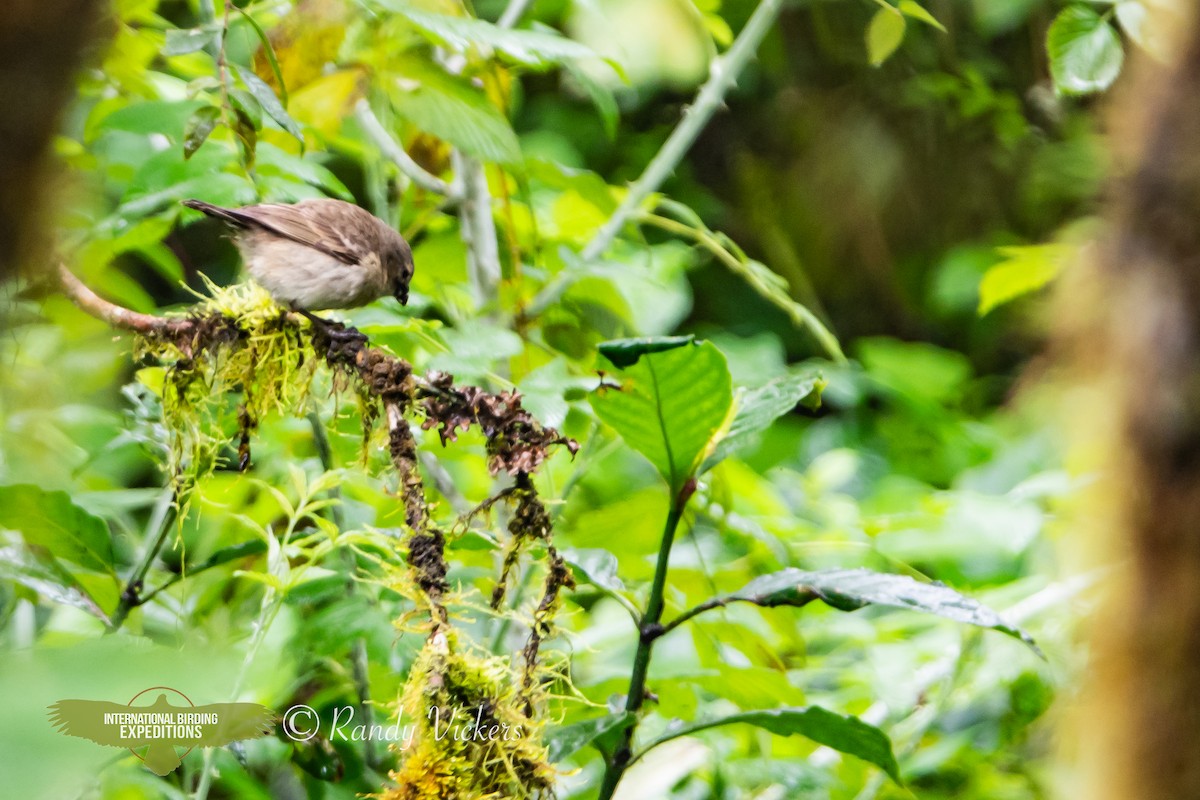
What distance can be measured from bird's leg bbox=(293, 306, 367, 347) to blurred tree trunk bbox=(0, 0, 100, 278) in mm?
679

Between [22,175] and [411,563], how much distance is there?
1.79ft

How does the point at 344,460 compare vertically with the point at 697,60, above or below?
below

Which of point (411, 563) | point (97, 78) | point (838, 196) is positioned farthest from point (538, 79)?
point (411, 563)

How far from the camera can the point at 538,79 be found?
413cm

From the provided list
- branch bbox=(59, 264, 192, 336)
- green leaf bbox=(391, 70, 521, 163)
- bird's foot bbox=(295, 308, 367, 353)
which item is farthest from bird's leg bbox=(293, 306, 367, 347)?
green leaf bbox=(391, 70, 521, 163)

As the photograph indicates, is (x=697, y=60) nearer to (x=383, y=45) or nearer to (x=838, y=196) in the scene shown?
(x=383, y=45)

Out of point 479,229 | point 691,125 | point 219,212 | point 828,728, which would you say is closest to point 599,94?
point 691,125

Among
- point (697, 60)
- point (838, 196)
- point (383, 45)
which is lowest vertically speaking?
point (383, 45)

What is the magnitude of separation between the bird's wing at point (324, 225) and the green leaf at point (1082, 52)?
1.07m

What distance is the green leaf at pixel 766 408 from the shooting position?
41.5 inches

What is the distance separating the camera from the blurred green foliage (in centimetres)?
109

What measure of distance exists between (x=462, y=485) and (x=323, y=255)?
572 mm

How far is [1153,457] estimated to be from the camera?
74 cm

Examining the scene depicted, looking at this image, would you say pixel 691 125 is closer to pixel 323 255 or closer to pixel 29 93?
pixel 323 255
